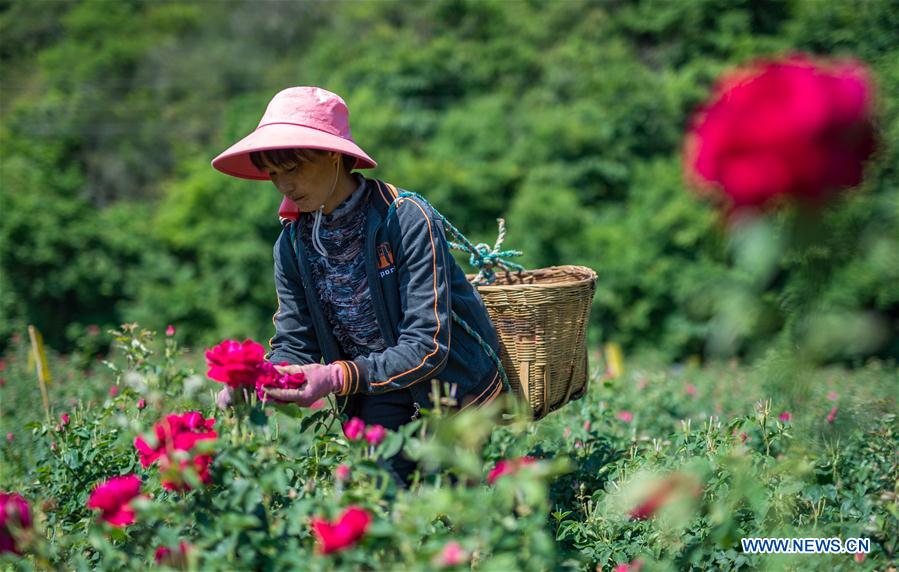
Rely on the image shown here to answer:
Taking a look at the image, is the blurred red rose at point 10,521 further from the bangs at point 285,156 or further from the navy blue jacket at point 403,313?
the bangs at point 285,156

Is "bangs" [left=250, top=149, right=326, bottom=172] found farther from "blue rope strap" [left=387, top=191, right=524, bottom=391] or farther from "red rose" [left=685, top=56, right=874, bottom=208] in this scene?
"red rose" [left=685, top=56, right=874, bottom=208]

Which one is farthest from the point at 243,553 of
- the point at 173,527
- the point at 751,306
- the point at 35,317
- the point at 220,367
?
the point at 35,317

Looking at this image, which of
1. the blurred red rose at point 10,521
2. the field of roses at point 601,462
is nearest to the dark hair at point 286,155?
the field of roses at point 601,462

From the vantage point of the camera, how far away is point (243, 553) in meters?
1.56

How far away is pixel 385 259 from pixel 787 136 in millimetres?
1292

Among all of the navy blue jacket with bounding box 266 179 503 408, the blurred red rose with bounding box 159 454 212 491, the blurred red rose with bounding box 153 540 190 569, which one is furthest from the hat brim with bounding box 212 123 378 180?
the blurred red rose with bounding box 153 540 190 569

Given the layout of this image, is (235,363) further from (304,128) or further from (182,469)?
(304,128)

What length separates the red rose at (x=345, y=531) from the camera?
4.43 ft

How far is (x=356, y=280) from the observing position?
2.34 metres

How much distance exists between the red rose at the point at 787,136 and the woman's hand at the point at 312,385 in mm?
1100

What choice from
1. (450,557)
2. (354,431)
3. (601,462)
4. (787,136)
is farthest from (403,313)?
(787,136)

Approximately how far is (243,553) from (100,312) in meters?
10.4

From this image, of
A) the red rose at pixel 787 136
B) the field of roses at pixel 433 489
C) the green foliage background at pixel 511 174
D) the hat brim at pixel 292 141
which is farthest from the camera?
the green foliage background at pixel 511 174

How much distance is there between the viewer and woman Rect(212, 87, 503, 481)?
2.15 metres
